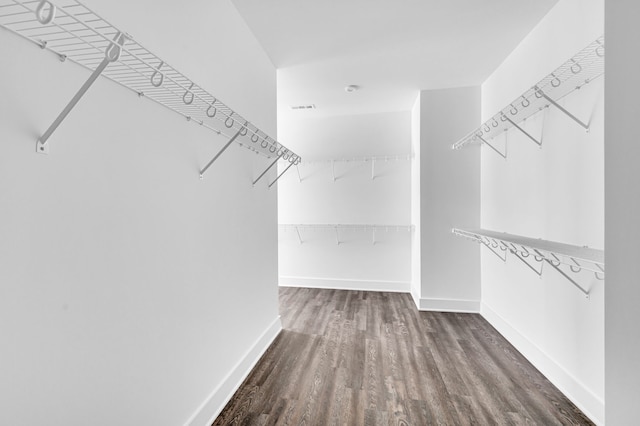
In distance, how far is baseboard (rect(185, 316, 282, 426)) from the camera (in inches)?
60.9

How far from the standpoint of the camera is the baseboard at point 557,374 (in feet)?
5.43

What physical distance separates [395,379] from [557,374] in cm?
102

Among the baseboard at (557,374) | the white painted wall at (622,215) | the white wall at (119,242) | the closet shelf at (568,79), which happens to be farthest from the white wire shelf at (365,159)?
the white painted wall at (622,215)

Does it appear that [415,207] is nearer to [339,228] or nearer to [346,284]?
[339,228]

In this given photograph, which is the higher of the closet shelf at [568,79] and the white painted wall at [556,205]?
the closet shelf at [568,79]

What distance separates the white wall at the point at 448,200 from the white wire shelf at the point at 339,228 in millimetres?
706

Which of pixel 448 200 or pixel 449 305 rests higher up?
pixel 448 200

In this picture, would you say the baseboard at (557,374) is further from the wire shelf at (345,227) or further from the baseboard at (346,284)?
the wire shelf at (345,227)

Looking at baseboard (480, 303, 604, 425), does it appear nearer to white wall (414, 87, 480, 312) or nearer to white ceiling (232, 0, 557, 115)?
white wall (414, 87, 480, 312)

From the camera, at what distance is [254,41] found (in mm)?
2324

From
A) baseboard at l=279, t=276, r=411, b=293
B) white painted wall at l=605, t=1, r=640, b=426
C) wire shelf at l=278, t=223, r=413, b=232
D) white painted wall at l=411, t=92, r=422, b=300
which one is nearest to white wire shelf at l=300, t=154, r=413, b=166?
white painted wall at l=411, t=92, r=422, b=300

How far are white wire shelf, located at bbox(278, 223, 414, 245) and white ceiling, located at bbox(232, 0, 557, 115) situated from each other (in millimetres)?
1719

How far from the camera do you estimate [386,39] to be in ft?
7.97

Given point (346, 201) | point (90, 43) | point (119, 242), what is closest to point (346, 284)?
point (346, 201)
